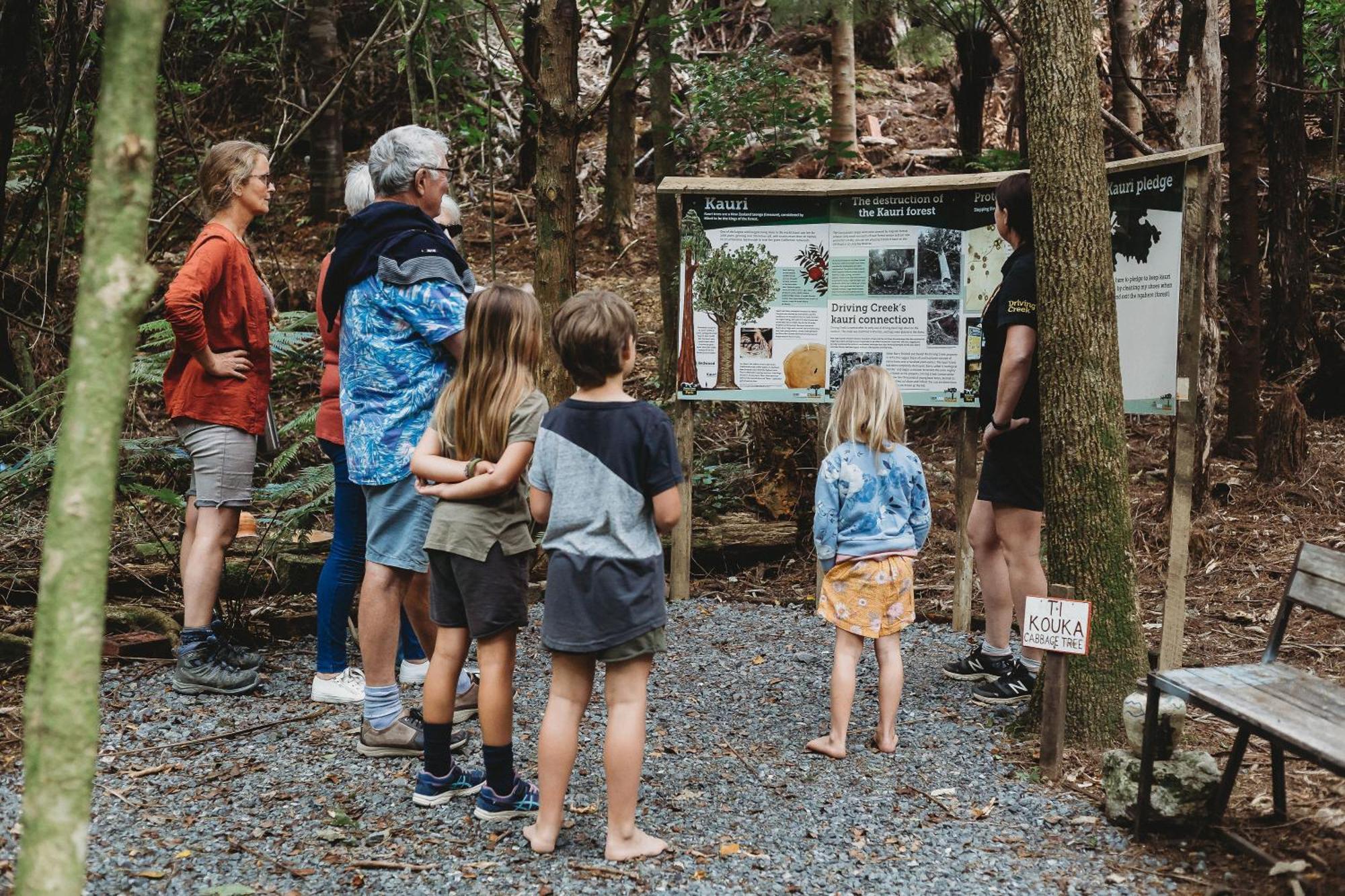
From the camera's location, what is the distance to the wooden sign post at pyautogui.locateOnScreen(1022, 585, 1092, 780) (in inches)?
153

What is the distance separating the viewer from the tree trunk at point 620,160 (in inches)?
463

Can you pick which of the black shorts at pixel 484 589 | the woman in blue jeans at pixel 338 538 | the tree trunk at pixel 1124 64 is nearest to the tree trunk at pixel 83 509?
the black shorts at pixel 484 589

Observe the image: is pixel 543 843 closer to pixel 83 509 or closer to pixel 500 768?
pixel 500 768

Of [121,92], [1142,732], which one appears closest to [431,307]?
[121,92]

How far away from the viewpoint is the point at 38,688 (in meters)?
1.71

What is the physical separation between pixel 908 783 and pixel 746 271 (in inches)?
126

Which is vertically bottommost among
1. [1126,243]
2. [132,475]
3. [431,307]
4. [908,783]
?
[908,783]

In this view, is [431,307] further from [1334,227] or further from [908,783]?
[1334,227]

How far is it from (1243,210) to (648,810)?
7139 millimetres

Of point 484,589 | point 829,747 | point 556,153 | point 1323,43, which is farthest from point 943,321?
point 1323,43

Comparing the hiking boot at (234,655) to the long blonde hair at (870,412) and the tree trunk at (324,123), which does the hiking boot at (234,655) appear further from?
the tree trunk at (324,123)

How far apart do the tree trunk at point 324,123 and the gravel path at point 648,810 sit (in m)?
8.61

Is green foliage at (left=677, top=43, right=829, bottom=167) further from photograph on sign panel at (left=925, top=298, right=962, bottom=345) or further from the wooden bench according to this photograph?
the wooden bench

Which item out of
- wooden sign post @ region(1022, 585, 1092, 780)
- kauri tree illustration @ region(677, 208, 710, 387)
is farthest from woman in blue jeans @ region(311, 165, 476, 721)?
kauri tree illustration @ region(677, 208, 710, 387)
